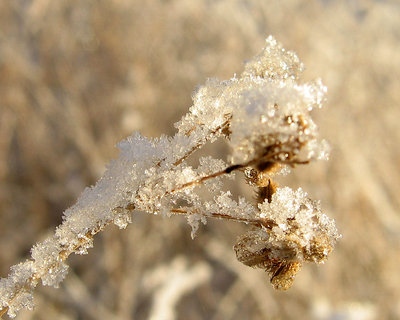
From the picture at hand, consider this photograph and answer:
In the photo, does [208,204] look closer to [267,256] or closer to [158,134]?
[267,256]

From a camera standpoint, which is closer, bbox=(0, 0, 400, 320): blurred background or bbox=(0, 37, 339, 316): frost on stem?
bbox=(0, 37, 339, 316): frost on stem

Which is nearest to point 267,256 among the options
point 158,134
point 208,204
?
point 208,204

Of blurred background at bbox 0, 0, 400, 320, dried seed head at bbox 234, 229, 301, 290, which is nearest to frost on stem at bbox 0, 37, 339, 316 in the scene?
dried seed head at bbox 234, 229, 301, 290

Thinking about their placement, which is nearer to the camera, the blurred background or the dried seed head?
the dried seed head

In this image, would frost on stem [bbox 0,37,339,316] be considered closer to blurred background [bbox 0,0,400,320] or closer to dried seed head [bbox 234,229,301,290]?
dried seed head [bbox 234,229,301,290]

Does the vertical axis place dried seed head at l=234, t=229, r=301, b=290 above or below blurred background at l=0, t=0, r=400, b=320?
below

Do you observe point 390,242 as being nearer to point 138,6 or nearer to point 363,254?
point 363,254
